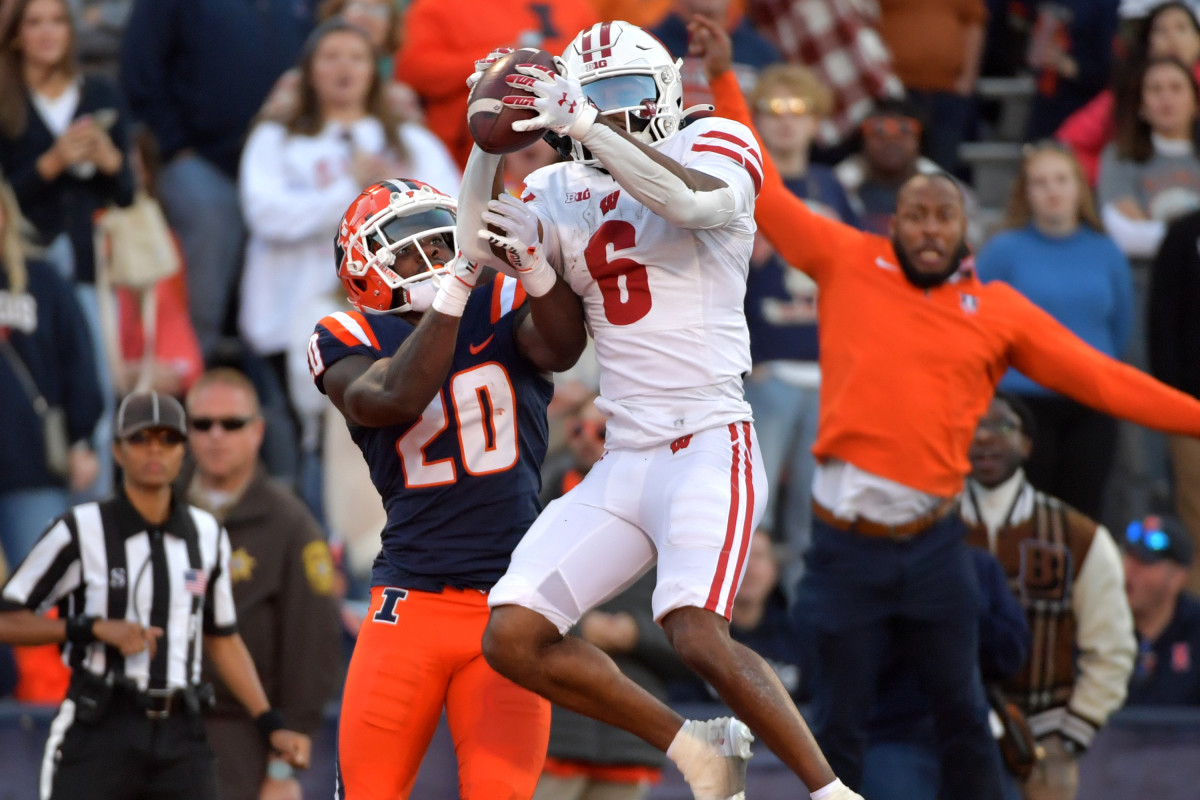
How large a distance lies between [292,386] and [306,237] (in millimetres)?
721

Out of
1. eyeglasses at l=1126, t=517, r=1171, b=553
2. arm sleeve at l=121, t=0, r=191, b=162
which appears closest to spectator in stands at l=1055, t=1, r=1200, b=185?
eyeglasses at l=1126, t=517, r=1171, b=553

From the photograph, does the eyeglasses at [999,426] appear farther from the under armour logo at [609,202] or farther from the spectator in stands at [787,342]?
the under armour logo at [609,202]

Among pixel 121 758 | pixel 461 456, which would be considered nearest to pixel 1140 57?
pixel 461 456

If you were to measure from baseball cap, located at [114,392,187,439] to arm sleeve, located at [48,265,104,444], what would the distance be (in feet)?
6.75

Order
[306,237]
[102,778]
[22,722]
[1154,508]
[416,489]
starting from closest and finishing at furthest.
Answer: [416,489] → [102,778] → [22,722] → [306,237] → [1154,508]

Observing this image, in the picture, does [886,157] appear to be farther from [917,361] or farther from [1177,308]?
[917,361]

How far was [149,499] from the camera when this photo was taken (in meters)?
6.16

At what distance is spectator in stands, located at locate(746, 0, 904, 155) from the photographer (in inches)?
393

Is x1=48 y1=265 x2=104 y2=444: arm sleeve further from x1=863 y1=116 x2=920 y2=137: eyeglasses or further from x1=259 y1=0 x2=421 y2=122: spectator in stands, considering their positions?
x1=863 y1=116 x2=920 y2=137: eyeglasses

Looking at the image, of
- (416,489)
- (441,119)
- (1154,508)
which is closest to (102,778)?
(416,489)

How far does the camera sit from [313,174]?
8672mm

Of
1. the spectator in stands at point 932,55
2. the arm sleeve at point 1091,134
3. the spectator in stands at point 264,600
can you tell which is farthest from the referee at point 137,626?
the arm sleeve at point 1091,134

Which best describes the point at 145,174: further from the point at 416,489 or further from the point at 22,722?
the point at 416,489

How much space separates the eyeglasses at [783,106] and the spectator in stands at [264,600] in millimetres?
2953
